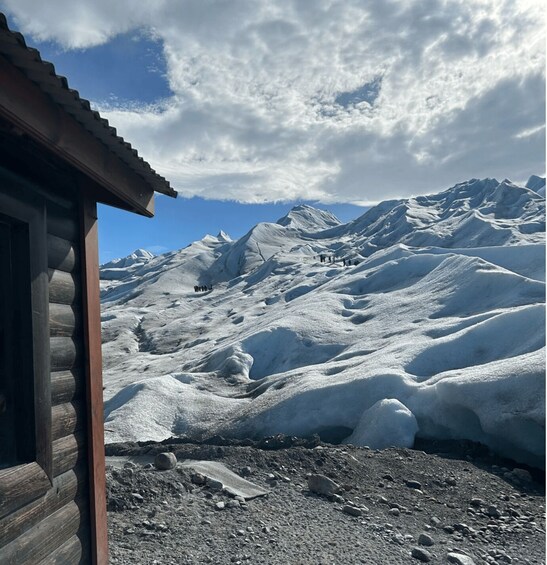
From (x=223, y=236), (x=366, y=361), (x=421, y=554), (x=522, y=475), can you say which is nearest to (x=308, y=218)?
(x=223, y=236)

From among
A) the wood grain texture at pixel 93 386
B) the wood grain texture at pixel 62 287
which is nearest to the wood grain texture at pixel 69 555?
the wood grain texture at pixel 93 386

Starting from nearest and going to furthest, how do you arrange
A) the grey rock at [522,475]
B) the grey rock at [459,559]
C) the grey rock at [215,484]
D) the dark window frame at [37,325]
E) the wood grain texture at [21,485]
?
the wood grain texture at [21,485], the dark window frame at [37,325], the grey rock at [459,559], the grey rock at [215,484], the grey rock at [522,475]

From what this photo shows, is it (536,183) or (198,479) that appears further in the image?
(536,183)

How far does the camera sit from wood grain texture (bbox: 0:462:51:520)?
295cm

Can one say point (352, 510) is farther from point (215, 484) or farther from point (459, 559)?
point (215, 484)

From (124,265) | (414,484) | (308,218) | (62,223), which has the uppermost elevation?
(308,218)

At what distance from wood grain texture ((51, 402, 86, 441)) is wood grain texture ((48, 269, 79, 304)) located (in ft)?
2.49

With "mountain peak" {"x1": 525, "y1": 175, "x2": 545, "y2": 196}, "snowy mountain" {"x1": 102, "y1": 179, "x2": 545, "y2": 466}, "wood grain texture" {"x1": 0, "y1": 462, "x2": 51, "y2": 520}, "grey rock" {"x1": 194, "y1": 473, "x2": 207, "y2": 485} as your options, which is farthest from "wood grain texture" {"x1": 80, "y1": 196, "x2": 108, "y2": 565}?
"mountain peak" {"x1": 525, "y1": 175, "x2": 545, "y2": 196}

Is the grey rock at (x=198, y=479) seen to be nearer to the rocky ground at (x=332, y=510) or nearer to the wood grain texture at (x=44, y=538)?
the rocky ground at (x=332, y=510)

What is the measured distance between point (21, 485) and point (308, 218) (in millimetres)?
118966

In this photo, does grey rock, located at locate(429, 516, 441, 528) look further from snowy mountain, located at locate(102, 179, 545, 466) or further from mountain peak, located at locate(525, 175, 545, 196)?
mountain peak, located at locate(525, 175, 545, 196)

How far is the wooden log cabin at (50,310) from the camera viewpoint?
117 inches

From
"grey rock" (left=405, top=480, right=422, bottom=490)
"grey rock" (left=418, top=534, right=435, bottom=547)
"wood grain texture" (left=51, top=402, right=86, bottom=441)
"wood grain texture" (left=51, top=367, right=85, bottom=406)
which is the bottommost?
"grey rock" (left=418, top=534, right=435, bottom=547)

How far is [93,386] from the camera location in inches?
159
